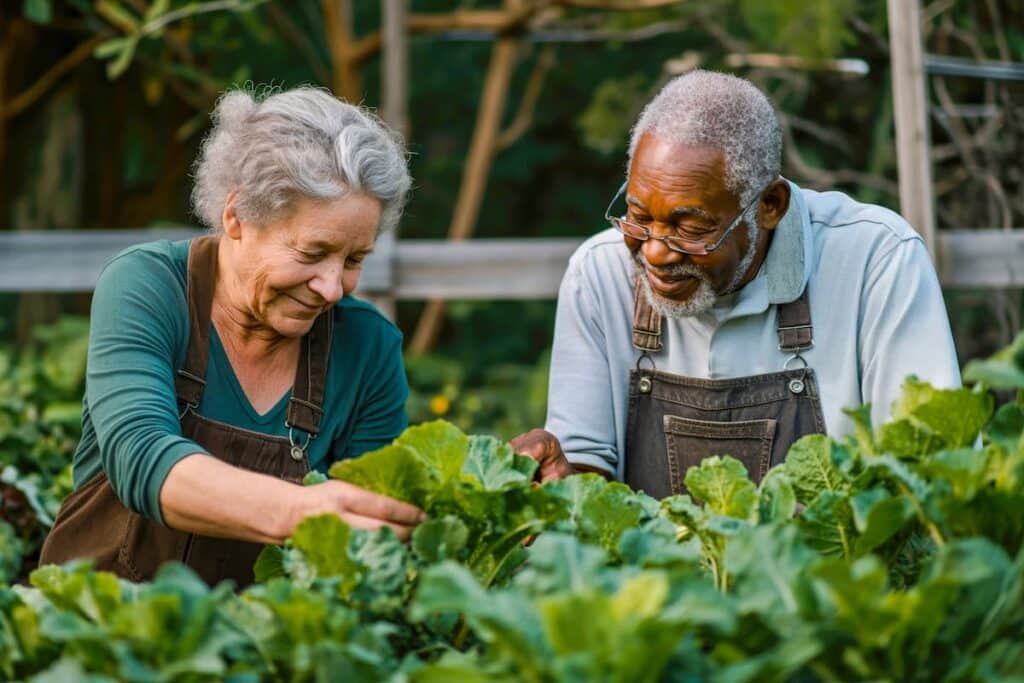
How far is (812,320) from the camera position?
2.97 meters

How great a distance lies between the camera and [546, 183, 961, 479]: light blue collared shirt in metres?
2.89

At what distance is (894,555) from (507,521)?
506mm

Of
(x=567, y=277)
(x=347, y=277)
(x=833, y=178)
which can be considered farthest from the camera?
(x=833, y=178)

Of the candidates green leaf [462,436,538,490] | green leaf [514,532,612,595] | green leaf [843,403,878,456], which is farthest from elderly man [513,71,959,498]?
green leaf [514,532,612,595]

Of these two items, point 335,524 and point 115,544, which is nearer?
point 335,524

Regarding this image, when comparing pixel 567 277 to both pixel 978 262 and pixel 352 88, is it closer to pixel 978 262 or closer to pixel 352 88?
pixel 978 262

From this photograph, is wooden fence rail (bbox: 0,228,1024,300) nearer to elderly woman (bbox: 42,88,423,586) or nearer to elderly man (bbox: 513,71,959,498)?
elderly man (bbox: 513,71,959,498)

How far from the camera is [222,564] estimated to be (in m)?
2.65

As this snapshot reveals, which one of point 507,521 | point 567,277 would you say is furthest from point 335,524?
point 567,277

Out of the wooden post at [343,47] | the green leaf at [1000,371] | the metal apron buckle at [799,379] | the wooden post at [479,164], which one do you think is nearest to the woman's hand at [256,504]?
the green leaf at [1000,371]

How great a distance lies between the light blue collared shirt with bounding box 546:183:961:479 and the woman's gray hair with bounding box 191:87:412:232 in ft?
1.89

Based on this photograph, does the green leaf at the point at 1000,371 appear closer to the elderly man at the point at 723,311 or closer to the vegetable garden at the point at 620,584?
the vegetable garden at the point at 620,584

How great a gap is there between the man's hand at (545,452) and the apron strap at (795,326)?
548mm

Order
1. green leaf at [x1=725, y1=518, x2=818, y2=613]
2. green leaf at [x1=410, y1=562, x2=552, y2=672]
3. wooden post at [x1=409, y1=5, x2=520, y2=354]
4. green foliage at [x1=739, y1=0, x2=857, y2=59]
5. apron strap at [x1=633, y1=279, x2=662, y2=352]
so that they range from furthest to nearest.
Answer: wooden post at [x1=409, y1=5, x2=520, y2=354] → green foliage at [x1=739, y1=0, x2=857, y2=59] → apron strap at [x1=633, y1=279, x2=662, y2=352] → green leaf at [x1=725, y1=518, x2=818, y2=613] → green leaf at [x1=410, y1=562, x2=552, y2=672]
